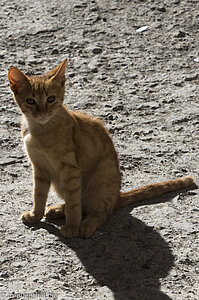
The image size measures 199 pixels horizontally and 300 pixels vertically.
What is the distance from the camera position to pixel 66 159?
4.36 metres

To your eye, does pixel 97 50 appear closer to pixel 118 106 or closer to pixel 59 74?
pixel 118 106

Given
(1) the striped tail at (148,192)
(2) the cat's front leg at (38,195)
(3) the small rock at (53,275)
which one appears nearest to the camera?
(3) the small rock at (53,275)

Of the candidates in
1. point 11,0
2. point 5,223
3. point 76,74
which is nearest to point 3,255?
point 5,223

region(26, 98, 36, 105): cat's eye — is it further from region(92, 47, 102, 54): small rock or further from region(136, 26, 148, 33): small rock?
region(136, 26, 148, 33): small rock

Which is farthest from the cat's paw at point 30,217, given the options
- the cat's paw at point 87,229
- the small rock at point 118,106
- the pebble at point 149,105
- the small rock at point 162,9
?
the small rock at point 162,9

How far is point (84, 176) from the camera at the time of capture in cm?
465

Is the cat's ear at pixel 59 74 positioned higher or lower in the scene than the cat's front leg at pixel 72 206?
higher

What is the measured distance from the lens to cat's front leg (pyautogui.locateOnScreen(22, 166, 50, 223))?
15.1 feet

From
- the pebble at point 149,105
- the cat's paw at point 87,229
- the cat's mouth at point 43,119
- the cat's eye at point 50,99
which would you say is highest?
the cat's eye at point 50,99

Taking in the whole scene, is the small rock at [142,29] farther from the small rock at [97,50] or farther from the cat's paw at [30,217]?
the cat's paw at [30,217]

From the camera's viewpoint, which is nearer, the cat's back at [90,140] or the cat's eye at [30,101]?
the cat's eye at [30,101]

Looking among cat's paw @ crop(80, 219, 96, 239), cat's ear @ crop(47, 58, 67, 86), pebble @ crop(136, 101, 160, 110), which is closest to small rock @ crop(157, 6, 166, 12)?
pebble @ crop(136, 101, 160, 110)

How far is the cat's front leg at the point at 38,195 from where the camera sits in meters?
4.59

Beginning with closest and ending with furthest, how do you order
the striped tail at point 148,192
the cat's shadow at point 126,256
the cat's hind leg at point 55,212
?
the cat's shadow at point 126,256 < the cat's hind leg at point 55,212 < the striped tail at point 148,192
